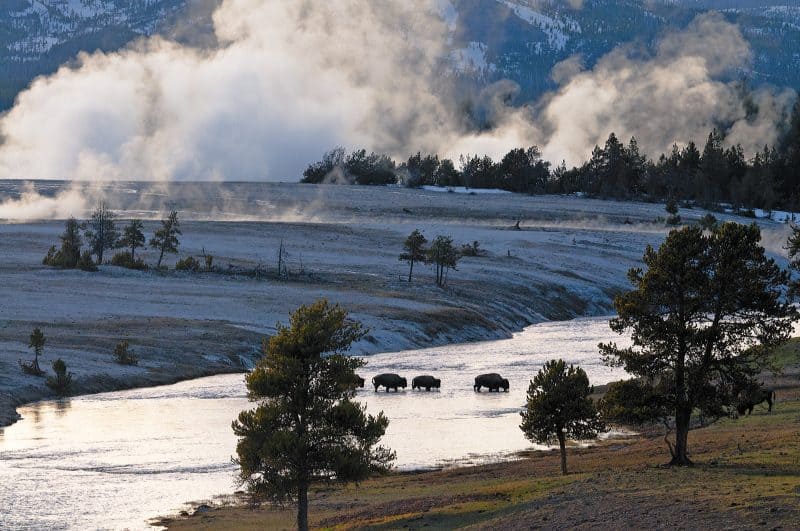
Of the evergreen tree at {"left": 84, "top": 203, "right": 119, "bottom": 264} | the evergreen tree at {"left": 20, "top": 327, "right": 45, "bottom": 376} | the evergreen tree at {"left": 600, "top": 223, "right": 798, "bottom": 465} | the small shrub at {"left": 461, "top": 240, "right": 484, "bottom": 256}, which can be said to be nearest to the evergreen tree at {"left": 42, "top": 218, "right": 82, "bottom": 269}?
the evergreen tree at {"left": 84, "top": 203, "right": 119, "bottom": 264}

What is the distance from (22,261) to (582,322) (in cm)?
5085

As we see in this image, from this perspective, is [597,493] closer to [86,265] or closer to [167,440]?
[167,440]

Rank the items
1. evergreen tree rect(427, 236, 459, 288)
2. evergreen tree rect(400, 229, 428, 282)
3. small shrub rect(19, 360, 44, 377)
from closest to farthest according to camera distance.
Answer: small shrub rect(19, 360, 44, 377) < evergreen tree rect(427, 236, 459, 288) < evergreen tree rect(400, 229, 428, 282)

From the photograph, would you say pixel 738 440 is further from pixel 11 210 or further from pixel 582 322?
pixel 11 210

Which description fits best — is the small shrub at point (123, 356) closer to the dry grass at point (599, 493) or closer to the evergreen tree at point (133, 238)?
the dry grass at point (599, 493)

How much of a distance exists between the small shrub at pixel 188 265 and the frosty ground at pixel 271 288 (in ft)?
6.42

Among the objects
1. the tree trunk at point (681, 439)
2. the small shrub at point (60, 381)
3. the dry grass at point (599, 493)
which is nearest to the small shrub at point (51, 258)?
the small shrub at point (60, 381)

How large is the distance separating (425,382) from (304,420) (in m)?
37.4

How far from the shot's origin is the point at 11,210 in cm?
17150

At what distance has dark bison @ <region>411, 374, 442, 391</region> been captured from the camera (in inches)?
2968

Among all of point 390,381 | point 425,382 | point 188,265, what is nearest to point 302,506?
point 425,382

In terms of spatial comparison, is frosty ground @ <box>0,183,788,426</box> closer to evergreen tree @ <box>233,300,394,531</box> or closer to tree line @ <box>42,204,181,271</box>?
tree line @ <box>42,204,181,271</box>

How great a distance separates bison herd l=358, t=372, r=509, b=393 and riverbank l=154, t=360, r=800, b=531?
19568 millimetres

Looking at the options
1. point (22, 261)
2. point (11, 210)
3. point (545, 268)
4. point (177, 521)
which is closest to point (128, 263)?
point (22, 261)
